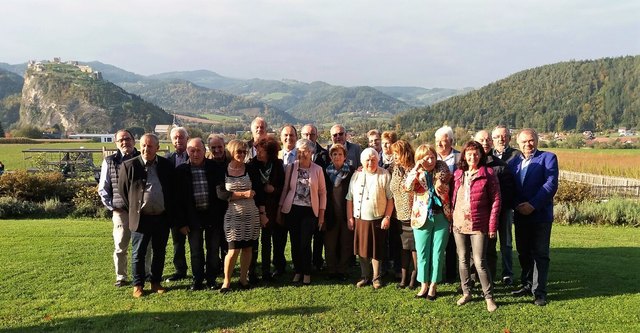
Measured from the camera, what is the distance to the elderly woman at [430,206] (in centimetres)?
532

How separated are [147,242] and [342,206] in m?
2.54

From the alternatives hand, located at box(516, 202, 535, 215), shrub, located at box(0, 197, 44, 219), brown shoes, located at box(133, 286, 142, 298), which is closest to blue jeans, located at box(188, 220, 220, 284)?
brown shoes, located at box(133, 286, 142, 298)

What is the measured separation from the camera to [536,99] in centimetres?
10381

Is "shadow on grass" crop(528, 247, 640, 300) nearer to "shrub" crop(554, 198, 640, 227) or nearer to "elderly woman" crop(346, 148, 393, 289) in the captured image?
"elderly woman" crop(346, 148, 393, 289)

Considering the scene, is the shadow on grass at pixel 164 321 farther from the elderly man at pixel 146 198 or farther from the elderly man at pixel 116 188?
the elderly man at pixel 116 188

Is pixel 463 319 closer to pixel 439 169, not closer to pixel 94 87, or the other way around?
pixel 439 169

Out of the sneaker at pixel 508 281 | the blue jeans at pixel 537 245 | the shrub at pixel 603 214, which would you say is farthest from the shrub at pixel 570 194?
the blue jeans at pixel 537 245

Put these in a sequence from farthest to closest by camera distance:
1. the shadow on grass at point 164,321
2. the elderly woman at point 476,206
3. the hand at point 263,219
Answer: the hand at point 263,219
the elderly woman at point 476,206
the shadow on grass at point 164,321

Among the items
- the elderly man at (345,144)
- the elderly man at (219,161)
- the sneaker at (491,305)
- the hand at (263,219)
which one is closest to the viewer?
the sneaker at (491,305)

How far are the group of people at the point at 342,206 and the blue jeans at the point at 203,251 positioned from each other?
0.01 m

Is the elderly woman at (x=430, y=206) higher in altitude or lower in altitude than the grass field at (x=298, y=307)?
higher

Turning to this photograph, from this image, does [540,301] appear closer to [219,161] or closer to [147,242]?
[219,161]

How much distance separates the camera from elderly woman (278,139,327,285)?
19.3 feet

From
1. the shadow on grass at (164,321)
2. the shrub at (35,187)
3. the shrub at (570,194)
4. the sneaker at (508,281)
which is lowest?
the shrub at (570,194)
